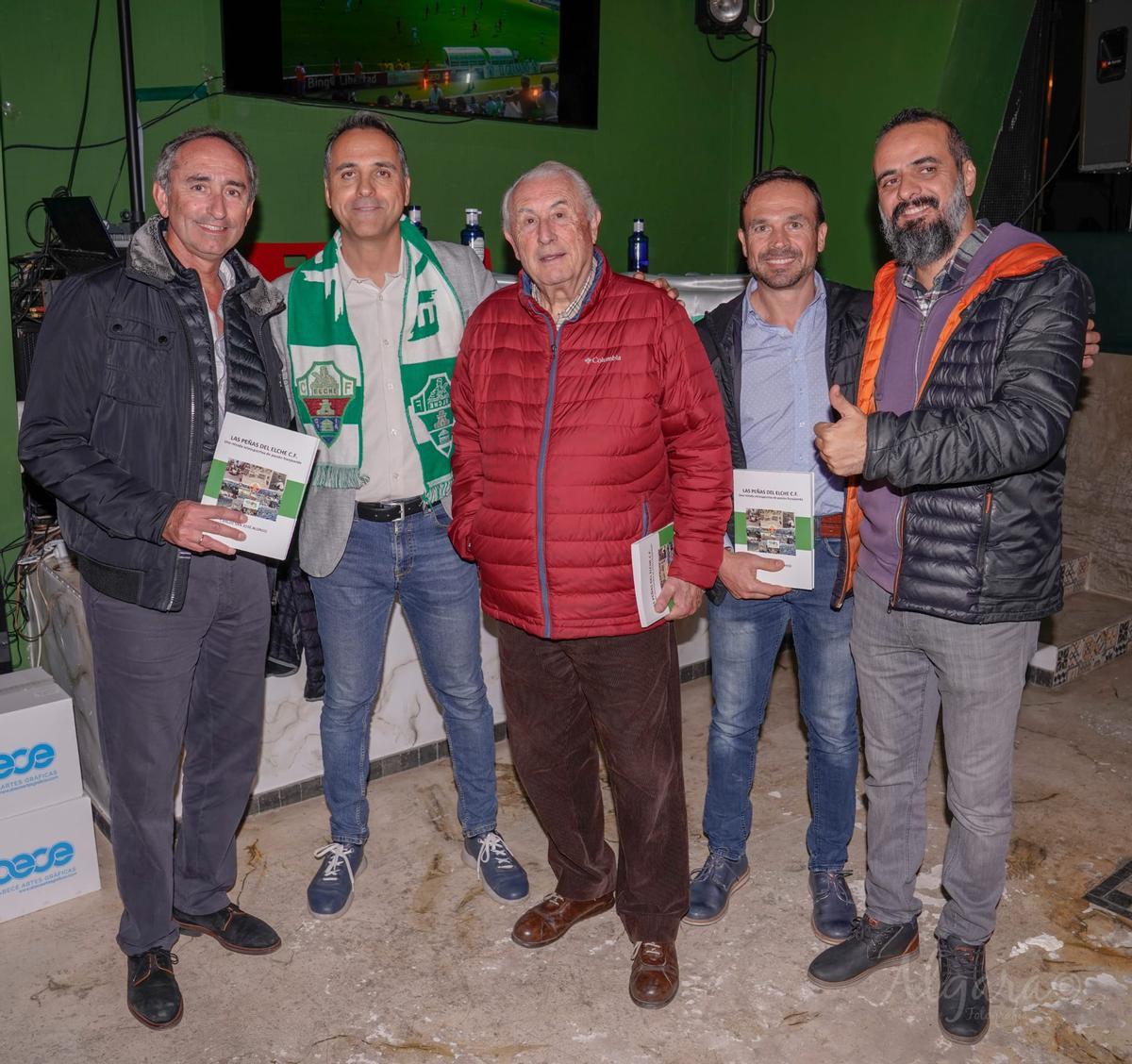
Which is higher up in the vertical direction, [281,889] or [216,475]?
[216,475]

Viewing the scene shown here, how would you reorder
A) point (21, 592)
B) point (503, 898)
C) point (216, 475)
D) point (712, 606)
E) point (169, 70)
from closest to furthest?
point (216, 475), point (712, 606), point (503, 898), point (21, 592), point (169, 70)

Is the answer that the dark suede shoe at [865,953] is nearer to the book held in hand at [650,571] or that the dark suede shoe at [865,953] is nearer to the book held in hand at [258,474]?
the book held in hand at [650,571]

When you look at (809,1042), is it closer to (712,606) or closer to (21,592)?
(712,606)

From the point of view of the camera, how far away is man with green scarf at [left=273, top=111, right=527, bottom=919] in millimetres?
2457

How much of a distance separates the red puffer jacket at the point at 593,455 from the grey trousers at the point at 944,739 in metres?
0.43

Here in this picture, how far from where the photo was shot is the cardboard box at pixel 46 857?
2.70 m

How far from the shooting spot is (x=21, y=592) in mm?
3420

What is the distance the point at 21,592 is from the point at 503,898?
1.89 m

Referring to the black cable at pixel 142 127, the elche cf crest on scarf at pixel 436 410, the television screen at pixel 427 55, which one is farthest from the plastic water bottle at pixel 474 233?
the elche cf crest on scarf at pixel 436 410

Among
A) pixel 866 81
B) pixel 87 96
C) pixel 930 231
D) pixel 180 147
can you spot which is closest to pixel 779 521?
pixel 930 231

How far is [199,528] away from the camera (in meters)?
2.16

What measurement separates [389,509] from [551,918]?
1082 mm

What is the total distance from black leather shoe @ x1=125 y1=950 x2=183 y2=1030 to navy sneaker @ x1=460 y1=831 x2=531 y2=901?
80 cm

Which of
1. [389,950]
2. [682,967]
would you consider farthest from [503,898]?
[682,967]
